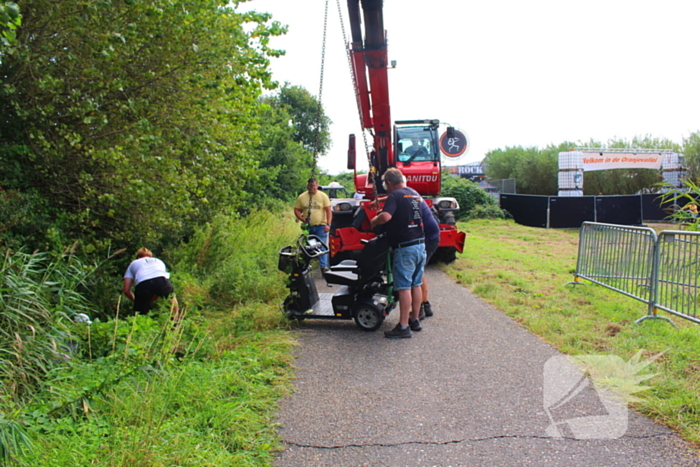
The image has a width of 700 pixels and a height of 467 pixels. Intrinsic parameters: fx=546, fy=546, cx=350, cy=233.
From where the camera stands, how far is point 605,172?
101 ft

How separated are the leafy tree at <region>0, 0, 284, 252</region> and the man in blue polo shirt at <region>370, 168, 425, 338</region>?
2.75 m

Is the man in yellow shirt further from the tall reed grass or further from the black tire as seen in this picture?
the tall reed grass

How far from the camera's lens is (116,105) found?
6.45 metres

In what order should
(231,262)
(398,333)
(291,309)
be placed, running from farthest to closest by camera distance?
(231,262)
(291,309)
(398,333)

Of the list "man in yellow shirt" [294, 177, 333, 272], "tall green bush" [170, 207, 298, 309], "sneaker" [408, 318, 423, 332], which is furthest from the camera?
"man in yellow shirt" [294, 177, 333, 272]

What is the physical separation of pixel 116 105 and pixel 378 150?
6.02 meters

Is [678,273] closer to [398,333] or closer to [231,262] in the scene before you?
[398,333]

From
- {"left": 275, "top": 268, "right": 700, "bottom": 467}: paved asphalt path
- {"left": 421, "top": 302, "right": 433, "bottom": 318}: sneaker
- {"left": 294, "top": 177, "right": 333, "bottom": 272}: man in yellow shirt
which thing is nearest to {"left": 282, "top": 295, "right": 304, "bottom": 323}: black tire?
{"left": 275, "top": 268, "right": 700, "bottom": 467}: paved asphalt path

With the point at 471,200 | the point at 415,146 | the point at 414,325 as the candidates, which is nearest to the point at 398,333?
the point at 414,325

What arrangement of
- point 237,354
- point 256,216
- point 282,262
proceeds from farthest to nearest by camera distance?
1. point 256,216
2. point 282,262
3. point 237,354

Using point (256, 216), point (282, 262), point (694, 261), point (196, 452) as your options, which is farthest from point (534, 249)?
point (196, 452)

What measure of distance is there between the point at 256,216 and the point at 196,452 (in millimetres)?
11766

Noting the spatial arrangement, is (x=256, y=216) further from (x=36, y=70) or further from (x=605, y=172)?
(x=605, y=172)

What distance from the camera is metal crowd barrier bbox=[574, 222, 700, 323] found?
6.21 metres
